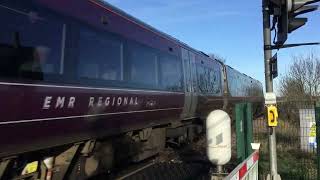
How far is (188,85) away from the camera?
1616 cm

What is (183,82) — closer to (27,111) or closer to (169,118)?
(169,118)

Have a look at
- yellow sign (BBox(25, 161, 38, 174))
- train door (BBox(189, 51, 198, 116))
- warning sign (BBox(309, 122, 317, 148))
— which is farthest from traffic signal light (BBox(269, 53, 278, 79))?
train door (BBox(189, 51, 198, 116))

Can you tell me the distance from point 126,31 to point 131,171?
3170 mm

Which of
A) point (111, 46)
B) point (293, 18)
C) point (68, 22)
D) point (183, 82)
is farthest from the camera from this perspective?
point (183, 82)

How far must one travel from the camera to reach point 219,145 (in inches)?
330

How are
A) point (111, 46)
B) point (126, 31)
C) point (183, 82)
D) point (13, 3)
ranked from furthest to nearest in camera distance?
point (183, 82) → point (126, 31) → point (111, 46) → point (13, 3)

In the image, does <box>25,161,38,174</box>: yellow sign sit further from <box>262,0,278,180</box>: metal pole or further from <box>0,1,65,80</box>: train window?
<box>262,0,278,180</box>: metal pole

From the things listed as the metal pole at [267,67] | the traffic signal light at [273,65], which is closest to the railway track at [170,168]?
the metal pole at [267,67]

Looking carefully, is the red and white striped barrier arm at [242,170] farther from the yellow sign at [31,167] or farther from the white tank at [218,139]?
the yellow sign at [31,167]

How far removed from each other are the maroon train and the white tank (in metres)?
1.87

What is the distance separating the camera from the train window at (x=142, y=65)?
1067 cm

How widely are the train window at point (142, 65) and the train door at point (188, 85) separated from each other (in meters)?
3.32

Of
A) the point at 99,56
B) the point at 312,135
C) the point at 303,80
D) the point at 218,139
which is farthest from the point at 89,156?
the point at 303,80

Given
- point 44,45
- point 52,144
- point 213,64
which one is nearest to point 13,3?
point 44,45
